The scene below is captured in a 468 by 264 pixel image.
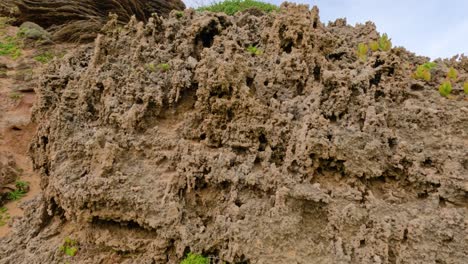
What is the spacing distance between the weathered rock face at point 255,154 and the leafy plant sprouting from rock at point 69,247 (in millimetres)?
88

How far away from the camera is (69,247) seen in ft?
15.2

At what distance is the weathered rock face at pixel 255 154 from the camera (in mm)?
3566

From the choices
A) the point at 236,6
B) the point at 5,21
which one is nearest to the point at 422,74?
the point at 236,6

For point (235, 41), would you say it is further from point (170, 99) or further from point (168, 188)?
point (168, 188)

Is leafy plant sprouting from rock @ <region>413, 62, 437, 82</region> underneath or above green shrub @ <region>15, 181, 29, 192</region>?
above

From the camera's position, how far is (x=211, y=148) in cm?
436

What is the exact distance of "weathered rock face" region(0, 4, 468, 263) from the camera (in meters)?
3.57

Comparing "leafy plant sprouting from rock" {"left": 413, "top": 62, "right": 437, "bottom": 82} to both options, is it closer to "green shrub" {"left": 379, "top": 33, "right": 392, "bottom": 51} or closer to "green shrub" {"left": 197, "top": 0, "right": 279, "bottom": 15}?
"green shrub" {"left": 379, "top": 33, "right": 392, "bottom": 51}

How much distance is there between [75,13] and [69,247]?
11964 mm

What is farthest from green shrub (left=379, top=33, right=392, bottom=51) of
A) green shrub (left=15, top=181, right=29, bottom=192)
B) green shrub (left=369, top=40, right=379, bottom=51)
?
green shrub (left=15, top=181, right=29, bottom=192)

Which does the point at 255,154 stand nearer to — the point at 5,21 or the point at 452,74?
the point at 452,74

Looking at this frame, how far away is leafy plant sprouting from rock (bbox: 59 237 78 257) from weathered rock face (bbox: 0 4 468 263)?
0.09 metres

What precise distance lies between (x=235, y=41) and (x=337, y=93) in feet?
5.37

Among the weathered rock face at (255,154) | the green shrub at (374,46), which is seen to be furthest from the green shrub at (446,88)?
the green shrub at (374,46)
